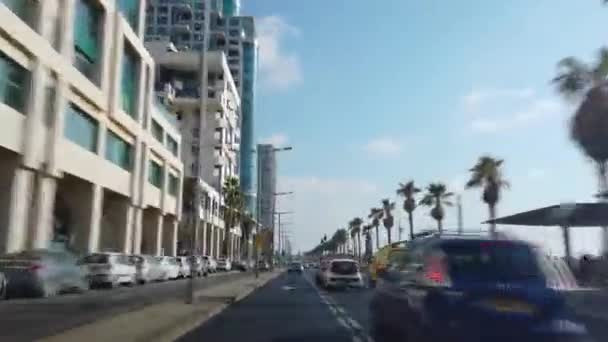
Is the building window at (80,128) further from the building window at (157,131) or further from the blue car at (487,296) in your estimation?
the blue car at (487,296)

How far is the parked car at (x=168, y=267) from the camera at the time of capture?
1750 inches

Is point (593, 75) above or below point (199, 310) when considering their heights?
above

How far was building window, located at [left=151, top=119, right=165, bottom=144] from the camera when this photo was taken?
63.3 m

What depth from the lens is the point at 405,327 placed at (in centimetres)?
969

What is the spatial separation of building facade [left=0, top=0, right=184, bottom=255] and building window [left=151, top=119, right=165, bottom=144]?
0.48 ft

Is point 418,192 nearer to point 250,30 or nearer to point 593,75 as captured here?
point 593,75

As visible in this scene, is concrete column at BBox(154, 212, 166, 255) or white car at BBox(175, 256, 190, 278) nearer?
white car at BBox(175, 256, 190, 278)

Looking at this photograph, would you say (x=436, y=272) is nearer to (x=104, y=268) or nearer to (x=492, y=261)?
(x=492, y=261)

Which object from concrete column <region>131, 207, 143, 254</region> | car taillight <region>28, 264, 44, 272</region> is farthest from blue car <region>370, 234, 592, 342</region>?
concrete column <region>131, 207, 143, 254</region>

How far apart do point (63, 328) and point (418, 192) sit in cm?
7701

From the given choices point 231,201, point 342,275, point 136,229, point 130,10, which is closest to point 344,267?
point 342,275

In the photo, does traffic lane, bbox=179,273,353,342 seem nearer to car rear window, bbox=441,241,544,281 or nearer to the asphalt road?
the asphalt road

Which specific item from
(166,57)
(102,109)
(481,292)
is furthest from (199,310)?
(166,57)

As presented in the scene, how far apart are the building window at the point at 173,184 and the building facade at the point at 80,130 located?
9.71 ft
